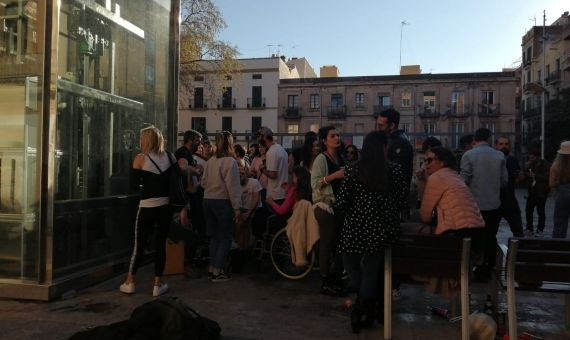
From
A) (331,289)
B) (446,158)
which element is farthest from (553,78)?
(446,158)

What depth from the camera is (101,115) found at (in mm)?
6242

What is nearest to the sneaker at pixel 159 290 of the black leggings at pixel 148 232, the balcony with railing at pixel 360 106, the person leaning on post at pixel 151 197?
the person leaning on post at pixel 151 197

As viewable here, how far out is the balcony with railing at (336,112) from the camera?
56438 mm

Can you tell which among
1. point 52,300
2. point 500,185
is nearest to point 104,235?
point 52,300

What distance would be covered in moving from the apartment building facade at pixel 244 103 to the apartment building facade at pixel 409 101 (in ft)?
4.85

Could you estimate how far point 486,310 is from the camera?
4574mm

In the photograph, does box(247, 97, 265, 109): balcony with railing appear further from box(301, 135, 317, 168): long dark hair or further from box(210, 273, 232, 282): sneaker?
box(210, 273, 232, 282): sneaker

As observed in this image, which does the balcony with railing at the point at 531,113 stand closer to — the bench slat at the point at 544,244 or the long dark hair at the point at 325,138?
the long dark hair at the point at 325,138

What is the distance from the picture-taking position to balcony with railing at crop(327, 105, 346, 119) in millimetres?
56438

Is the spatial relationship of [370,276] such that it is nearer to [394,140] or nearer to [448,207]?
[448,207]

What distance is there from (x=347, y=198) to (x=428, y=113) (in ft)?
172

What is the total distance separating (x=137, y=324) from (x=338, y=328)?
1.81 metres

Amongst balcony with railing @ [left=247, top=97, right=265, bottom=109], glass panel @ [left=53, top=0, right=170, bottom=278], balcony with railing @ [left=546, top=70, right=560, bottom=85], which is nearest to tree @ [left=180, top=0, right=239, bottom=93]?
glass panel @ [left=53, top=0, right=170, bottom=278]

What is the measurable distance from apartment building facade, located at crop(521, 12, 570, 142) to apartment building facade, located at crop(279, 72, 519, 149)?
298 cm
